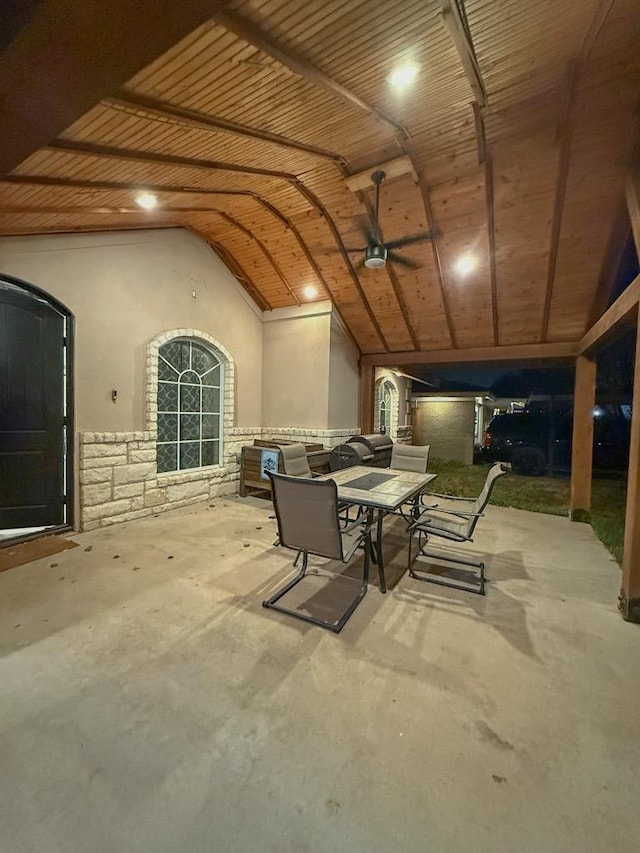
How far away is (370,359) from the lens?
278 inches

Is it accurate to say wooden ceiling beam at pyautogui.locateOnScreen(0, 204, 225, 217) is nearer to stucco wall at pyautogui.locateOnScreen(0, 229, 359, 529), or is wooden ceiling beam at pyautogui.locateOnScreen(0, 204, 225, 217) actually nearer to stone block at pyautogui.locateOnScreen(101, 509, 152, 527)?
stucco wall at pyautogui.locateOnScreen(0, 229, 359, 529)

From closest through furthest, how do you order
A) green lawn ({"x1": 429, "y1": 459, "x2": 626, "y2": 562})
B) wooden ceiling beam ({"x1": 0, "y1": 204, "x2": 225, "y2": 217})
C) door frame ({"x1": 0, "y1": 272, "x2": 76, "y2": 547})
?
wooden ceiling beam ({"x1": 0, "y1": 204, "x2": 225, "y2": 217})
door frame ({"x1": 0, "y1": 272, "x2": 76, "y2": 547})
green lawn ({"x1": 429, "y1": 459, "x2": 626, "y2": 562})

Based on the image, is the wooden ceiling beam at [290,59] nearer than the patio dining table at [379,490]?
Yes

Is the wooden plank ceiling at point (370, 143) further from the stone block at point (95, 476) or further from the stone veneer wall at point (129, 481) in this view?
the stone block at point (95, 476)

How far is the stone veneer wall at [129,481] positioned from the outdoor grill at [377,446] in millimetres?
2403

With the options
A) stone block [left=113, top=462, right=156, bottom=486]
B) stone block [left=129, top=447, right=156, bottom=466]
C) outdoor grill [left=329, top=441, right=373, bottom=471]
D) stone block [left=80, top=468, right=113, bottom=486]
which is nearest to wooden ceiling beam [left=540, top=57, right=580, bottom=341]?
outdoor grill [left=329, top=441, right=373, bottom=471]

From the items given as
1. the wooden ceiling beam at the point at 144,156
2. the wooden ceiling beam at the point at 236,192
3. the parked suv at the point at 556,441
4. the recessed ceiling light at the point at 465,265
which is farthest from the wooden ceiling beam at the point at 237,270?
the parked suv at the point at 556,441

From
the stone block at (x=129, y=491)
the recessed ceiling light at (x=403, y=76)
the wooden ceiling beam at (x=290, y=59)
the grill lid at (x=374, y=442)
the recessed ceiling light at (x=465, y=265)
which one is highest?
the recessed ceiling light at (x=403, y=76)

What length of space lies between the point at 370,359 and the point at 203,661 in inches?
234

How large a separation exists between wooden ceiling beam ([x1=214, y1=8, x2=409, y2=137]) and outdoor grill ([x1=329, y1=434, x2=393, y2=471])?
4253 millimetres

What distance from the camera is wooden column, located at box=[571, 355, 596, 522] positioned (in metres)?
5.12

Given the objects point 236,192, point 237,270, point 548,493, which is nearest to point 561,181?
point 236,192

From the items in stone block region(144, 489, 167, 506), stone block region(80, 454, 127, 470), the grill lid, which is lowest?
stone block region(144, 489, 167, 506)

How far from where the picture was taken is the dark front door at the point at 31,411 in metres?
3.66
